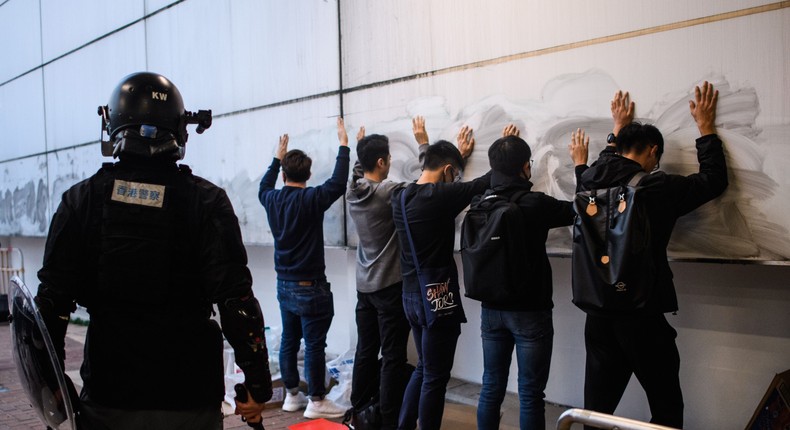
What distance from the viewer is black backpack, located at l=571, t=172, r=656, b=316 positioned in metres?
2.95

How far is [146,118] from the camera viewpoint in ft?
7.78

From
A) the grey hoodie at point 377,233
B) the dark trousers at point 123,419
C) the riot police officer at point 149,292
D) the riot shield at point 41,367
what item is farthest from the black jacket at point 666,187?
the riot shield at point 41,367

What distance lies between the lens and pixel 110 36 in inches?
320

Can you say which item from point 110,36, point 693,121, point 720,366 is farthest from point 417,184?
point 110,36

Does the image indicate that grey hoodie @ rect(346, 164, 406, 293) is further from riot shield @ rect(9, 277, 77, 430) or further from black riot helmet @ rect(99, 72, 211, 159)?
riot shield @ rect(9, 277, 77, 430)

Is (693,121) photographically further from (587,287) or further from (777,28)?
(587,287)

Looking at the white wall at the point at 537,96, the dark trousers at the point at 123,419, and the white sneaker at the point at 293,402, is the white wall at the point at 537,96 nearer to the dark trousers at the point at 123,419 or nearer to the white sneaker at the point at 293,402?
the white sneaker at the point at 293,402

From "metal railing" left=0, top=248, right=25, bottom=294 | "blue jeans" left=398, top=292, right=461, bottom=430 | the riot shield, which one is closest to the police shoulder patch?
the riot shield

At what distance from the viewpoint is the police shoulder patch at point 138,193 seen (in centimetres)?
228

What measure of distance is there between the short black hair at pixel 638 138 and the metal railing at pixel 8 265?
9.13 m

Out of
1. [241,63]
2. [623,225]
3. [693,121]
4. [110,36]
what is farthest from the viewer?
[110,36]

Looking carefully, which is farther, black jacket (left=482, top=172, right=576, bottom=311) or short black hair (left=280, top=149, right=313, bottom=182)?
short black hair (left=280, top=149, right=313, bottom=182)

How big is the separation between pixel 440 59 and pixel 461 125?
503mm

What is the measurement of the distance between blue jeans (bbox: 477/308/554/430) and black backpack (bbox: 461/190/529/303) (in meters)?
0.15
